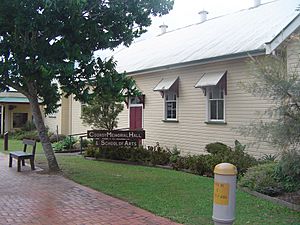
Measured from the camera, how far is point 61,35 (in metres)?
11.9

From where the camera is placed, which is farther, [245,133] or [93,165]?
[93,165]

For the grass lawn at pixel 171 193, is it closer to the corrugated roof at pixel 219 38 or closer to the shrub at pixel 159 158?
the shrub at pixel 159 158

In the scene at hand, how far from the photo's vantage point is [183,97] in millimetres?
17328

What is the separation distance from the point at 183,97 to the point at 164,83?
1249mm

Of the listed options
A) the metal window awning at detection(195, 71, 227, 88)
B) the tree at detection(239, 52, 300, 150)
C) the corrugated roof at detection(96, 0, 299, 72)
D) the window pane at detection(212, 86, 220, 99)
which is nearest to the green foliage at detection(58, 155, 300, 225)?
the tree at detection(239, 52, 300, 150)

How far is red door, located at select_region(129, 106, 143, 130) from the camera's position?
815 inches

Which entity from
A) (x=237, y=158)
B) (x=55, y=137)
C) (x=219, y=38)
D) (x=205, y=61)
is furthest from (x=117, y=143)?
(x=55, y=137)

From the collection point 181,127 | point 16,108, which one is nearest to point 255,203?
point 181,127

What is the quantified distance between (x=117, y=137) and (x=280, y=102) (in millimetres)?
9849

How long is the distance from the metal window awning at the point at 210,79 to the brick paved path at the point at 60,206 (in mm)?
6527

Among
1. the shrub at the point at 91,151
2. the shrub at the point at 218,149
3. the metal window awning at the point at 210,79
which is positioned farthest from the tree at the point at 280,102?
the shrub at the point at 91,151

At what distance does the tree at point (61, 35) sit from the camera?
10828mm

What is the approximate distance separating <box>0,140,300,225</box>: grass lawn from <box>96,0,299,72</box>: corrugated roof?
17.2 feet

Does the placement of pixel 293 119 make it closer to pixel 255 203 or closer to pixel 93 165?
pixel 255 203
